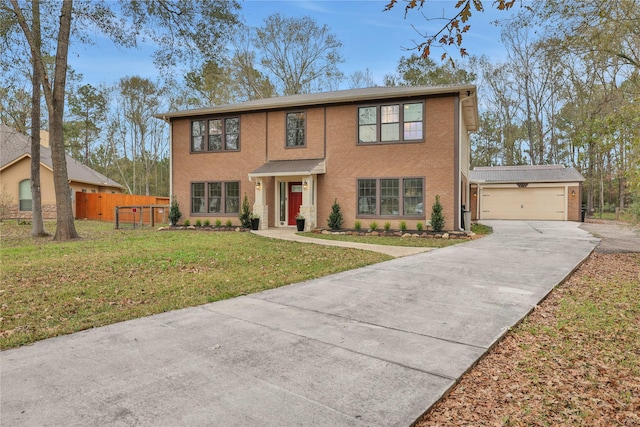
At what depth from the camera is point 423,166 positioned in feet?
46.7

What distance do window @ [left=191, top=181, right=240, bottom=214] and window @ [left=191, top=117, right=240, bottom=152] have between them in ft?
5.39

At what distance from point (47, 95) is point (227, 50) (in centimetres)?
601

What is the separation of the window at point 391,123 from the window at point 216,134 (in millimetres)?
5762

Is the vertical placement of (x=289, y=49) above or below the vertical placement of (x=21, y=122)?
above

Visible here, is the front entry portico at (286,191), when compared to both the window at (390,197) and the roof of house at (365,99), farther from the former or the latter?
the roof of house at (365,99)

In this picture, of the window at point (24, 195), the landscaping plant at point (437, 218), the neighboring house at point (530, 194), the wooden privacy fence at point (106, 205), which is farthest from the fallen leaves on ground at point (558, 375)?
the window at point (24, 195)

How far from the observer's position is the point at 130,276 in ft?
21.9

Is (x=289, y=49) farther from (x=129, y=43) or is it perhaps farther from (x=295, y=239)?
(x=295, y=239)

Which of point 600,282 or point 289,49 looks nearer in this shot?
point 600,282

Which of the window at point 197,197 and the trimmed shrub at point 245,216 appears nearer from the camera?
the trimmed shrub at point 245,216

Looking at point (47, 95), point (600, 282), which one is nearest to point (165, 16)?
point (47, 95)

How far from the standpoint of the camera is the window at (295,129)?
1611 cm

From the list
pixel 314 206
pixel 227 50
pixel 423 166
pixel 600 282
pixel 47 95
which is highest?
pixel 227 50

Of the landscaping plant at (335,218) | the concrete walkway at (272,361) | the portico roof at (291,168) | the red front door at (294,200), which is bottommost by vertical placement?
the concrete walkway at (272,361)
